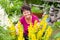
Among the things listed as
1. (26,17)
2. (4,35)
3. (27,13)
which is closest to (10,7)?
(26,17)

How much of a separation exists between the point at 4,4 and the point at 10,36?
16.3 feet

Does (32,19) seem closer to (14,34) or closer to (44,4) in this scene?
(14,34)

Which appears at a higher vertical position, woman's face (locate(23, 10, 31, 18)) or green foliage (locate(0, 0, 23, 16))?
woman's face (locate(23, 10, 31, 18))

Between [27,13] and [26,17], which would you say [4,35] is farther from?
[26,17]

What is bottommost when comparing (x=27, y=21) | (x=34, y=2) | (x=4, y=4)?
(x=34, y=2)

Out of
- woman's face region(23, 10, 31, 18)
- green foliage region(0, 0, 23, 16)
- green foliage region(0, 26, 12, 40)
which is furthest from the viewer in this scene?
green foliage region(0, 0, 23, 16)

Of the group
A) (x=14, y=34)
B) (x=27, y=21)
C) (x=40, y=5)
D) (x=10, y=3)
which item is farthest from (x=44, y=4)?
(x=14, y=34)

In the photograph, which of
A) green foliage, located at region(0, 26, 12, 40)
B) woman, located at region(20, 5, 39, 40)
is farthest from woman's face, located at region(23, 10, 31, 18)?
green foliage, located at region(0, 26, 12, 40)

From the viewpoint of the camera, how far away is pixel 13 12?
8.91 m

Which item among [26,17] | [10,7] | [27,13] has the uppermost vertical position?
[27,13]

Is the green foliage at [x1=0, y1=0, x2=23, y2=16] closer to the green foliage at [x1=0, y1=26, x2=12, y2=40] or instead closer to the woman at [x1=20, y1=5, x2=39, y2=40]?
the woman at [x1=20, y1=5, x2=39, y2=40]

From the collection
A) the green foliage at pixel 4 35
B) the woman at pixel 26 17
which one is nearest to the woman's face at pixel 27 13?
the woman at pixel 26 17

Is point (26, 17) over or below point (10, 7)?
over

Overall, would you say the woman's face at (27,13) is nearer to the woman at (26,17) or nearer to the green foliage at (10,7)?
the woman at (26,17)
